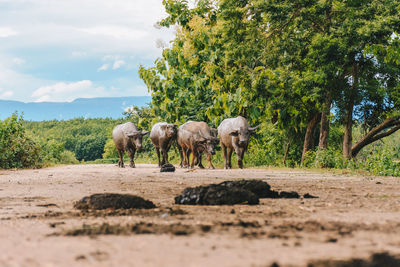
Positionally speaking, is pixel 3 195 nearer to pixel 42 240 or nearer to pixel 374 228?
pixel 42 240

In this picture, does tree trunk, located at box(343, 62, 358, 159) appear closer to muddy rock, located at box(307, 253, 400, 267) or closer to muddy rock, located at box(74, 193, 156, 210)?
muddy rock, located at box(74, 193, 156, 210)

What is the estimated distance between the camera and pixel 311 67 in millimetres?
17547

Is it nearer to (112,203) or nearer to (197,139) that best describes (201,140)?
(197,139)

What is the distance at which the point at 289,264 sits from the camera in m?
2.95

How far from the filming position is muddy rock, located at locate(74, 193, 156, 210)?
5.99 m

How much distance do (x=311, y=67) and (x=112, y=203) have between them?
13.0 m

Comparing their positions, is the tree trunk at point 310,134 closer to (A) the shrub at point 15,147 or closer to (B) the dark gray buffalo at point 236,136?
(B) the dark gray buffalo at point 236,136

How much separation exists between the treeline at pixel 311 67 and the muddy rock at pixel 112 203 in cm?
999

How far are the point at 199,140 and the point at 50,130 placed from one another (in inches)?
1624

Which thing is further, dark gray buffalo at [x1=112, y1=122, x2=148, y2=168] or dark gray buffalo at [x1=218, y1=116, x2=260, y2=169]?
dark gray buffalo at [x1=112, y1=122, x2=148, y2=168]

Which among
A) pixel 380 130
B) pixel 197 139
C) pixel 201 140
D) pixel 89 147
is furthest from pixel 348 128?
pixel 89 147

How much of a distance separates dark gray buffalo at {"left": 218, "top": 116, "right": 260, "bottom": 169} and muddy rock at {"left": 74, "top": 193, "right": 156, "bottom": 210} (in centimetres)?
1199

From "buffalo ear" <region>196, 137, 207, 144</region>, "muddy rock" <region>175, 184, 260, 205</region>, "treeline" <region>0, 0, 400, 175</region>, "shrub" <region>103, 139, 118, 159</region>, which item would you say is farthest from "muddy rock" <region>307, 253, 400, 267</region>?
"shrub" <region>103, 139, 118, 159</region>

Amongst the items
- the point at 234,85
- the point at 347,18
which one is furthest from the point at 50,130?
the point at 347,18
